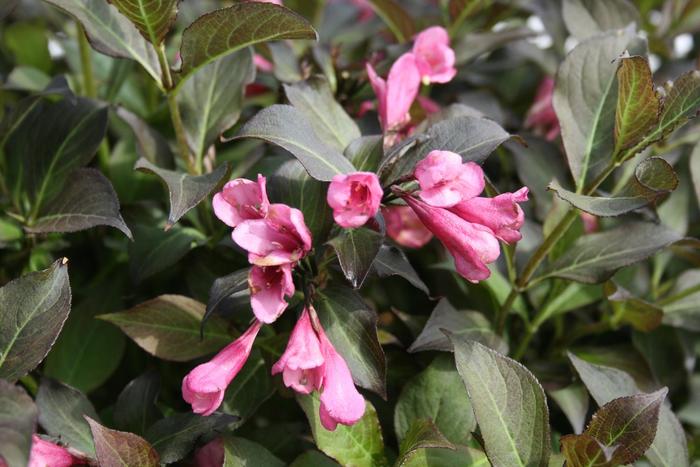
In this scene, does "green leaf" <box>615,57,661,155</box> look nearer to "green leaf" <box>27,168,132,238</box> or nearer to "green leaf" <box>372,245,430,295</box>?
"green leaf" <box>372,245,430,295</box>

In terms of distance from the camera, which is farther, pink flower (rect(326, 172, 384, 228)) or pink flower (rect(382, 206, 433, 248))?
pink flower (rect(382, 206, 433, 248))

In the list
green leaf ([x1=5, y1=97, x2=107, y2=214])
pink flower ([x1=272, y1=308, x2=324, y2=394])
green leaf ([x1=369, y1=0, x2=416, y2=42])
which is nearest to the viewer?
pink flower ([x1=272, y1=308, x2=324, y2=394])

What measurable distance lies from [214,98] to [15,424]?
0.49 meters

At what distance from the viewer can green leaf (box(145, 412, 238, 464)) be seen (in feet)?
2.48

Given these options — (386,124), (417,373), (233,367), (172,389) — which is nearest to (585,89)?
(386,124)

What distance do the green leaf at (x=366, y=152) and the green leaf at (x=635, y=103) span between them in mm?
235

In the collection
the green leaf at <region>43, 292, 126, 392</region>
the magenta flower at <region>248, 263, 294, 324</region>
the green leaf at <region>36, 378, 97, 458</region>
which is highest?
the magenta flower at <region>248, 263, 294, 324</region>

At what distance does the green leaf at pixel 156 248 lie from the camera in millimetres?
865

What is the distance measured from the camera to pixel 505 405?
0.71m

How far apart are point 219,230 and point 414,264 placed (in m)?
0.27

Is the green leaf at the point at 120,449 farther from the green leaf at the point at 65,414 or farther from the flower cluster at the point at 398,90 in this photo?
the flower cluster at the point at 398,90

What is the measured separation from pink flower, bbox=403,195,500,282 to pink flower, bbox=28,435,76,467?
38 centimetres

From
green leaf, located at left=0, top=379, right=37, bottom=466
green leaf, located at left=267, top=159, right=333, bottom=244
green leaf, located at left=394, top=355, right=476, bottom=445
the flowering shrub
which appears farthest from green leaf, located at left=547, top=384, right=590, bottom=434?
green leaf, located at left=0, top=379, right=37, bottom=466

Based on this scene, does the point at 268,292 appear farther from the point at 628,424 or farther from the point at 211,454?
the point at 628,424
